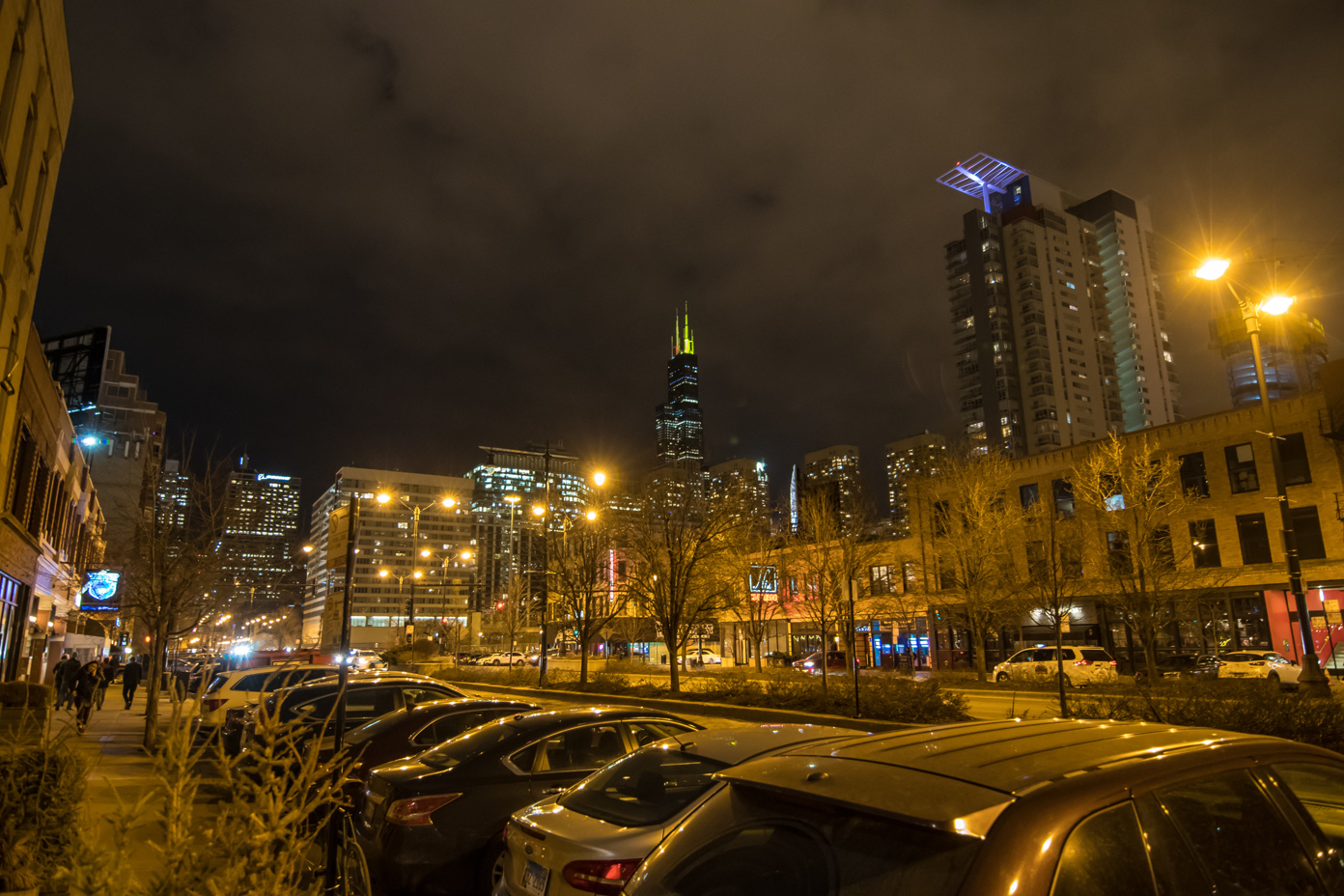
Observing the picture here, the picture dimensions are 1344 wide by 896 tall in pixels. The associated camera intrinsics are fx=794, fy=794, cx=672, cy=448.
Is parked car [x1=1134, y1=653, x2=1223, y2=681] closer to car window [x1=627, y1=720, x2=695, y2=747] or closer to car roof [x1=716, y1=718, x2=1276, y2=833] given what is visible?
car window [x1=627, y1=720, x2=695, y2=747]

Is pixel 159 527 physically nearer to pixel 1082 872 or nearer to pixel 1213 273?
pixel 1082 872

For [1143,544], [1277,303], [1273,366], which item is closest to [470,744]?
[1277,303]

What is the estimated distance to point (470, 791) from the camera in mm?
6582

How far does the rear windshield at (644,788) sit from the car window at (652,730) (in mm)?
1781

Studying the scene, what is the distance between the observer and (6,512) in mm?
19969

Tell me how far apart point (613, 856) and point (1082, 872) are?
9.32ft

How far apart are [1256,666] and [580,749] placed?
31241mm

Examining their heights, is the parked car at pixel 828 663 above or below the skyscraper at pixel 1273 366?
below

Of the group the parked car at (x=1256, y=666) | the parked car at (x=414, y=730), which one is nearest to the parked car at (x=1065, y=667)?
the parked car at (x=1256, y=666)

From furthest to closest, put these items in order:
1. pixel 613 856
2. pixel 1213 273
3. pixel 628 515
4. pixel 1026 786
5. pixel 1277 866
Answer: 1. pixel 628 515
2. pixel 1213 273
3. pixel 613 856
4. pixel 1277 866
5. pixel 1026 786

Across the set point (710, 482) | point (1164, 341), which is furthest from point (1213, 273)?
point (1164, 341)

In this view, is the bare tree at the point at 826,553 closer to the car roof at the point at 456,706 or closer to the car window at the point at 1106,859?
the car roof at the point at 456,706

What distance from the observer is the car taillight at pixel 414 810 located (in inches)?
247

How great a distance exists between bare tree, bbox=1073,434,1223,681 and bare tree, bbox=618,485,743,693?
1422 cm
